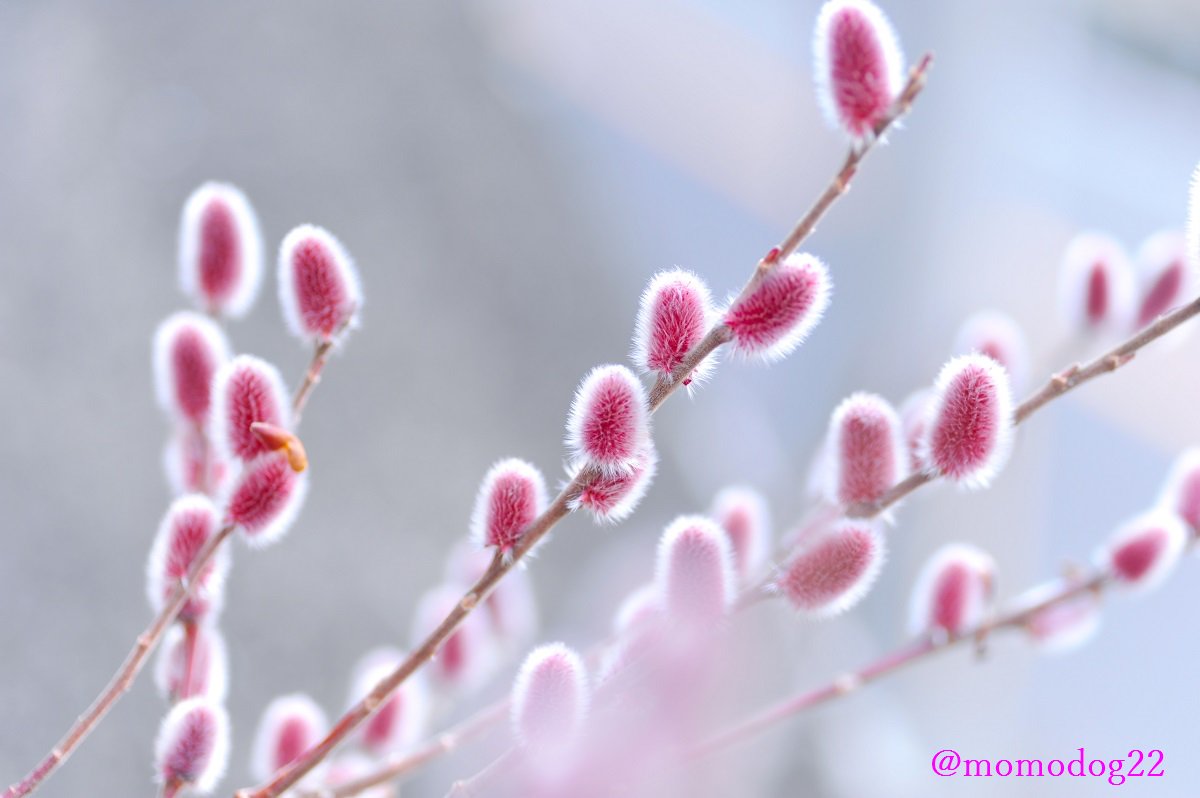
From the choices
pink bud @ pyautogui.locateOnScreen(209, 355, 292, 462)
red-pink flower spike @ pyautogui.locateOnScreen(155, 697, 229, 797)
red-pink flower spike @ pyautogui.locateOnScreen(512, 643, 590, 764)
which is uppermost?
pink bud @ pyautogui.locateOnScreen(209, 355, 292, 462)

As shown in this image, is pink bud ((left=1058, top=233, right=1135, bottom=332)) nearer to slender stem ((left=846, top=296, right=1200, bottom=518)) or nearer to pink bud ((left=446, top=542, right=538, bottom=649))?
slender stem ((left=846, top=296, right=1200, bottom=518))

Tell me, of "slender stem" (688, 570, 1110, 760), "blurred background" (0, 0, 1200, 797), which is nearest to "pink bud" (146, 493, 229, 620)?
"slender stem" (688, 570, 1110, 760)

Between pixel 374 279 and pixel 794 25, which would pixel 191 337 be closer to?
pixel 374 279

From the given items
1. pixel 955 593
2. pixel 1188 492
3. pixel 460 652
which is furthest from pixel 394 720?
pixel 1188 492

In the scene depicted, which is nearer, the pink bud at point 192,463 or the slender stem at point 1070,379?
the slender stem at point 1070,379

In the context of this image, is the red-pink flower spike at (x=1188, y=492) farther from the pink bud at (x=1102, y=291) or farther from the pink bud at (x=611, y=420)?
the pink bud at (x=611, y=420)

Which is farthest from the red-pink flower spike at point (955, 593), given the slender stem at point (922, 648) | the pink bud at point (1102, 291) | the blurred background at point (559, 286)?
the blurred background at point (559, 286)

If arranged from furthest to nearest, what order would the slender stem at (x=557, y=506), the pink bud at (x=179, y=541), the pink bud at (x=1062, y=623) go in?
the pink bud at (x=1062, y=623) < the pink bud at (x=179, y=541) < the slender stem at (x=557, y=506)
